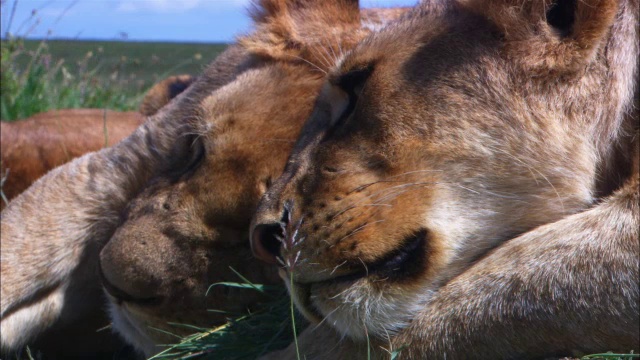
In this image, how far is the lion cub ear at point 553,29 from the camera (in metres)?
2.28

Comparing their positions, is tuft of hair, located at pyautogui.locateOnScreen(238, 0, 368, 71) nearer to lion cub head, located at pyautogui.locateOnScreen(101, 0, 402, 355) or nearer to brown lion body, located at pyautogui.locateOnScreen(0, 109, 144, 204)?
lion cub head, located at pyautogui.locateOnScreen(101, 0, 402, 355)

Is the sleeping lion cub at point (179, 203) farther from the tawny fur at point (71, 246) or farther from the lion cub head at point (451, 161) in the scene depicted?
the lion cub head at point (451, 161)

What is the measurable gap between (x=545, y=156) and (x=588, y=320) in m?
0.47

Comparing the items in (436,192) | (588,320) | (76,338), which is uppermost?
(436,192)

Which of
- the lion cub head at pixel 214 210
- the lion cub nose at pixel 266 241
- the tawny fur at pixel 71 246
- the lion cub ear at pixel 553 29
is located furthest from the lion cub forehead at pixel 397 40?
the tawny fur at pixel 71 246

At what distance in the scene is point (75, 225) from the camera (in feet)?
11.7

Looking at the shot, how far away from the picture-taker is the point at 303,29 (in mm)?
3199

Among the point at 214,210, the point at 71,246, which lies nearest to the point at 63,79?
the point at 71,246

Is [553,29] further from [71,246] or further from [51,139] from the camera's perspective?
[51,139]

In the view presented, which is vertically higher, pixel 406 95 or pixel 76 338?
pixel 406 95

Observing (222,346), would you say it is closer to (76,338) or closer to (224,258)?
(224,258)

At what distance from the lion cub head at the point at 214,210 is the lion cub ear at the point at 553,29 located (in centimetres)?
75

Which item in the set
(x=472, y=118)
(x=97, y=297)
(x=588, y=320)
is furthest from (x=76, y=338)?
(x=588, y=320)

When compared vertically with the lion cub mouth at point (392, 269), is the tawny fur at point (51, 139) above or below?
below
